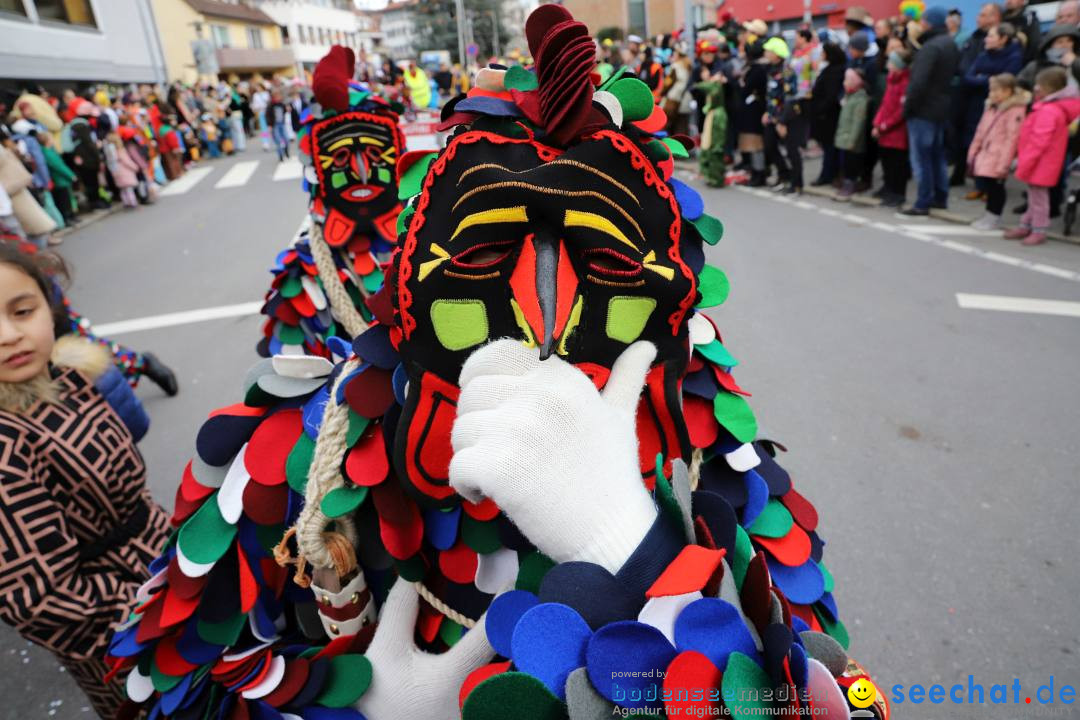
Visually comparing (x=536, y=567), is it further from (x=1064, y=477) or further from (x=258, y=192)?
(x=258, y=192)

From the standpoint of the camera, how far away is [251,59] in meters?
32.5

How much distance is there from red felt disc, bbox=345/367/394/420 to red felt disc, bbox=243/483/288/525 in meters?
0.20

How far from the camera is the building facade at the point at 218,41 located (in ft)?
72.8

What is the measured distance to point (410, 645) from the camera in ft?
3.49

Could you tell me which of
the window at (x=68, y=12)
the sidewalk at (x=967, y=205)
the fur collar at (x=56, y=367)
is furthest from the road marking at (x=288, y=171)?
the fur collar at (x=56, y=367)

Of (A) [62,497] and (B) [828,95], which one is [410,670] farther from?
(B) [828,95]

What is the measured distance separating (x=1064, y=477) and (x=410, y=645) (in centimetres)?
292

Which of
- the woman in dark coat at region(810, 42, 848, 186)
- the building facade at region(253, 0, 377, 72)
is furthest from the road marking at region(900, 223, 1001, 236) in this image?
the building facade at region(253, 0, 377, 72)

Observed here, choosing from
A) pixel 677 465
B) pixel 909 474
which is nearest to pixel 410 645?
pixel 677 465

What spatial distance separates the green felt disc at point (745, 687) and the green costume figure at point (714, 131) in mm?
8162

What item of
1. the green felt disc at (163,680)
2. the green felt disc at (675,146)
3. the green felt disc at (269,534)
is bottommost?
the green felt disc at (163,680)

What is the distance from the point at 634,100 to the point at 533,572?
67 centimetres

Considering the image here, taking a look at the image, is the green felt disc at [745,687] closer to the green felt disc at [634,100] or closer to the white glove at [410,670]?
the white glove at [410,670]

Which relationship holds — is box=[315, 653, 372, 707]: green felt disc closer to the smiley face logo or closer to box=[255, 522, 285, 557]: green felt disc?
box=[255, 522, 285, 557]: green felt disc
